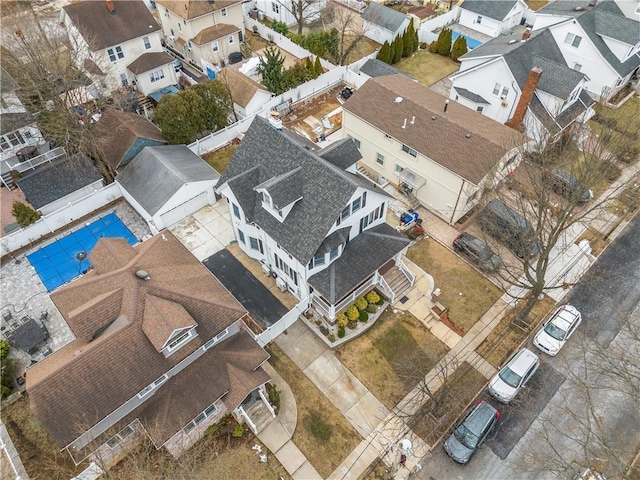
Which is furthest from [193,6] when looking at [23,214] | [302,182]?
[302,182]

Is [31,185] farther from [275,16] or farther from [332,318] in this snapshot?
[275,16]

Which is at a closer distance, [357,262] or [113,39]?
[357,262]

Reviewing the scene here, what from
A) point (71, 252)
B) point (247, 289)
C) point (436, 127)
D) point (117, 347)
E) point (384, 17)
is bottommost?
point (247, 289)

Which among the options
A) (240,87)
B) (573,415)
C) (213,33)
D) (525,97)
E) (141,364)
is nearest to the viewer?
(573,415)

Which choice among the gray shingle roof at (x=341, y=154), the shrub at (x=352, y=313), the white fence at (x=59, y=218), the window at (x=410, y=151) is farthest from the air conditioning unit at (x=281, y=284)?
the white fence at (x=59, y=218)

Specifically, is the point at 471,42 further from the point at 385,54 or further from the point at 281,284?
the point at 281,284

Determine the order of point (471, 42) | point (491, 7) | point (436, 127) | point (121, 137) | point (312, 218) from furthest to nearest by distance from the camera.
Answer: point (471, 42) → point (491, 7) → point (121, 137) → point (436, 127) → point (312, 218)

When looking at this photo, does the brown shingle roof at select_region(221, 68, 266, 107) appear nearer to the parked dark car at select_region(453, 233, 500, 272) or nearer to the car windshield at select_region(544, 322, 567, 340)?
the parked dark car at select_region(453, 233, 500, 272)

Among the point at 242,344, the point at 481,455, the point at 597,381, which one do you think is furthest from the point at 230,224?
the point at 597,381
